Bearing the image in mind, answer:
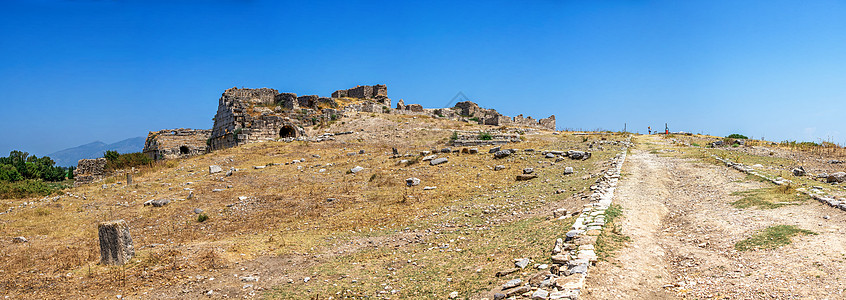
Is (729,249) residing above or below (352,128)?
below

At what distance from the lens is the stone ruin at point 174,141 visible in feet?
120

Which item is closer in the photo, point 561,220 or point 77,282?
point 77,282

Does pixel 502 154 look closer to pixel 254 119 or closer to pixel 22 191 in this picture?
pixel 22 191

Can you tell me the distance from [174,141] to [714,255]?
4037 cm

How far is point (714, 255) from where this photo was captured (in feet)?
22.1

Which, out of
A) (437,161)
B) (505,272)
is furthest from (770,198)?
(437,161)

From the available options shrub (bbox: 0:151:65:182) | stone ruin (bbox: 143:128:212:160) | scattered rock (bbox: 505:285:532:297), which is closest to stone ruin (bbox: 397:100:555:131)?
stone ruin (bbox: 143:128:212:160)

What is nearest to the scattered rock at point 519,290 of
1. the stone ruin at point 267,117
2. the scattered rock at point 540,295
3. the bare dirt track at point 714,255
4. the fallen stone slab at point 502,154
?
the scattered rock at point 540,295

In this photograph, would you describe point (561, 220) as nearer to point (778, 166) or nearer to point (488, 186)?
point (488, 186)

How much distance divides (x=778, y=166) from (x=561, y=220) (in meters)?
12.5

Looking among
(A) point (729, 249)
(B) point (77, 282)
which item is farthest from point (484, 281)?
(B) point (77, 282)

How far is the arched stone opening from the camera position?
34.4 meters

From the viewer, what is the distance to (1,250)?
10.9m

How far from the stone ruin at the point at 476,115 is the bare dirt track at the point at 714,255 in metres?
34.3
